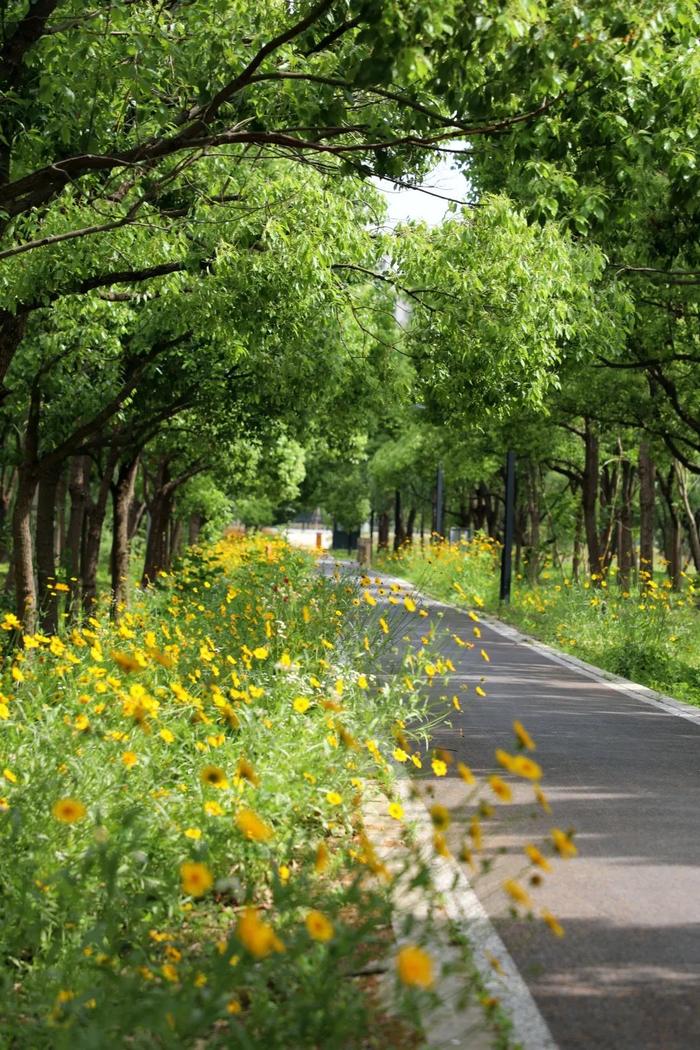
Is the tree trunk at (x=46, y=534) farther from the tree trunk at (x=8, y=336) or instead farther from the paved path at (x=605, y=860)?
the paved path at (x=605, y=860)

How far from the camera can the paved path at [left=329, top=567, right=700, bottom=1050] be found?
14.0 ft

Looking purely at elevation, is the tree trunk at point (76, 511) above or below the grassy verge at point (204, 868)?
above

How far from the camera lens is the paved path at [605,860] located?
14.0ft

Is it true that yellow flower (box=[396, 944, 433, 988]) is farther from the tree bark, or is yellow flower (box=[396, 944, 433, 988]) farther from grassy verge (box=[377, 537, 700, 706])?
the tree bark

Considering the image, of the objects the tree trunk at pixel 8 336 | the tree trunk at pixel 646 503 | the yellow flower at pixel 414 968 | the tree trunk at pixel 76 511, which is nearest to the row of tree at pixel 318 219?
the tree trunk at pixel 8 336

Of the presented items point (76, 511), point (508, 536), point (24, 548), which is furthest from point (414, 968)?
point (508, 536)

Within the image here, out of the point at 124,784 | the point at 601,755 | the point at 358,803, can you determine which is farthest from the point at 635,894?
the point at 601,755

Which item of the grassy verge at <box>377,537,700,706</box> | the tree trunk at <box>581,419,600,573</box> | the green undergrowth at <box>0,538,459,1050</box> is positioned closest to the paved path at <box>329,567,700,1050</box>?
the green undergrowth at <box>0,538,459,1050</box>

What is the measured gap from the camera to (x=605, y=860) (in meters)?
6.14

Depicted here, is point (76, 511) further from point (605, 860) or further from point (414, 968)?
point (414, 968)

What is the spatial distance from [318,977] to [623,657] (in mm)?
11824

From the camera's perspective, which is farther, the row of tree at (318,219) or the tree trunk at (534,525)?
the tree trunk at (534,525)

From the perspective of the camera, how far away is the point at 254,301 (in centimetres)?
1043

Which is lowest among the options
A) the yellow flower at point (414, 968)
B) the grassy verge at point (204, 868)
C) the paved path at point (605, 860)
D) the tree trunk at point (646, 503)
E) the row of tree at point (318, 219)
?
the paved path at point (605, 860)
